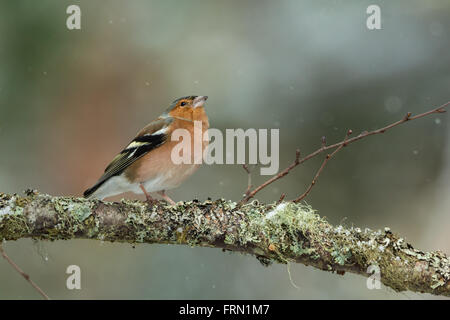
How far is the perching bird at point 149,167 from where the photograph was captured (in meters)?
5.50

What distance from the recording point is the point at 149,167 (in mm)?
5480

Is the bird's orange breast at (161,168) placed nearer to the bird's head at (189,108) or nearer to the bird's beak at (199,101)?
the bird's head at (189,108)

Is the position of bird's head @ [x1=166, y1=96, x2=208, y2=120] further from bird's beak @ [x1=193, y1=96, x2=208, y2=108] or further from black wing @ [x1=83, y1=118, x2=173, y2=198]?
black wing @ [x1=83, y1=118, x2=173, y2=198]

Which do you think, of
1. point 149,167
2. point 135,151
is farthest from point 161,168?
point 135,151

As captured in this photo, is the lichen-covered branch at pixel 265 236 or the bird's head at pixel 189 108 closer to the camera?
the lichen-covered branch at pixel 265 236

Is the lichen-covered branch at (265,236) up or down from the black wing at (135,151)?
down

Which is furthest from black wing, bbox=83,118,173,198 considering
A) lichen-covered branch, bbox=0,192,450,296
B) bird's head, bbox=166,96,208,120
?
lichen-covered branch, bbox=0,192,450,296

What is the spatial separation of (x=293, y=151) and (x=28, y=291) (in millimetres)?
5014

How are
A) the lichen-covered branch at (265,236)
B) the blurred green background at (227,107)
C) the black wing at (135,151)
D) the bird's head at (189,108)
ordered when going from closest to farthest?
the lichen-covered branch at (265,236)
the black wing at (135,151)
the bird's head at (189,108)
the blurred green background at (227,107)

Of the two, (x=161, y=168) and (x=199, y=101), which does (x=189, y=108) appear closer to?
(x=199, y=101)

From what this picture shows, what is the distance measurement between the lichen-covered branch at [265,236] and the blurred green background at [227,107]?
162 inches

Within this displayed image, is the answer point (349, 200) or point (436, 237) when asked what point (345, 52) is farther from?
point (436, 237)

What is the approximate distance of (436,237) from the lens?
325 inches

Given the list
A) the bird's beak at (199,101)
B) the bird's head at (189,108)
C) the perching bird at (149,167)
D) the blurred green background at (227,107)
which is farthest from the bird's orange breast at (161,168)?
the blurred green background at (227,107)
